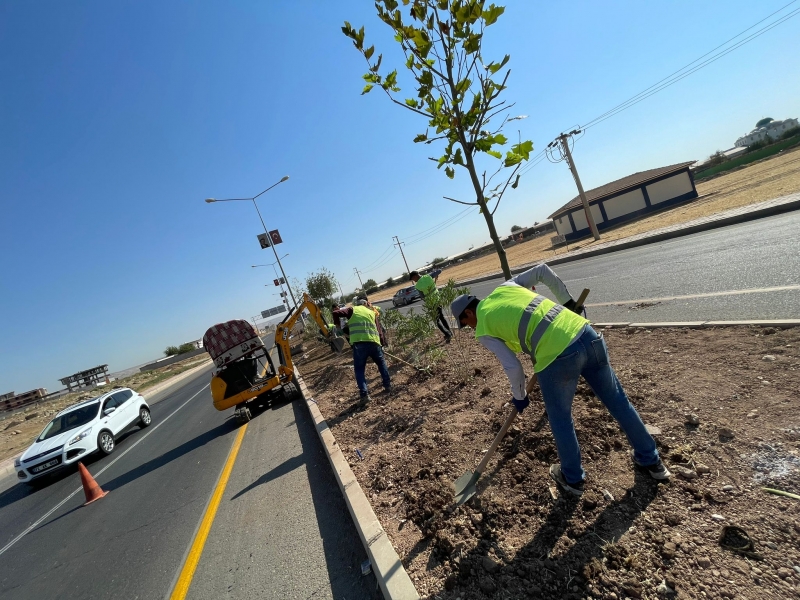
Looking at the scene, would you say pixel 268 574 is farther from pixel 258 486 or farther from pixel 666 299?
pixel 666 299

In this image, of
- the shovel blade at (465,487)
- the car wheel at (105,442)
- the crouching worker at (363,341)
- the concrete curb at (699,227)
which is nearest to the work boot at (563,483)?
the shovel blade at (465,487)

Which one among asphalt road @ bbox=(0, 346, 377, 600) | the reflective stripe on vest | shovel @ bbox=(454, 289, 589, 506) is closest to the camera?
the reflective stripe on vest

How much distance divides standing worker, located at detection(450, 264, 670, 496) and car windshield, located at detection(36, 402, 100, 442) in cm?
1179

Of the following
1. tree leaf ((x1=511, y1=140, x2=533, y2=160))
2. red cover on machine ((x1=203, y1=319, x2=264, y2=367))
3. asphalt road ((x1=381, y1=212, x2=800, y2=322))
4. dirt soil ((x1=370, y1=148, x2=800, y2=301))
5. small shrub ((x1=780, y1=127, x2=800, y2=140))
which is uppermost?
tree leaf ((x1=511, y1=140, x2=533, y2=160))

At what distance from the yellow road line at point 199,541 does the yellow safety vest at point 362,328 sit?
2799 millimetres

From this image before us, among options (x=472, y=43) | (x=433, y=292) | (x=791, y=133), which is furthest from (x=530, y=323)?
(x=791, y=133)

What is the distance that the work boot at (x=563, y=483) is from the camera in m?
2.85

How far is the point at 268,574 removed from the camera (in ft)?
11.3

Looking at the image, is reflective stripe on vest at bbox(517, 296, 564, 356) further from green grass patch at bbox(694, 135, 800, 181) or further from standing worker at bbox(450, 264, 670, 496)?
green grass patch at bbox(694, 135, 800, 181)

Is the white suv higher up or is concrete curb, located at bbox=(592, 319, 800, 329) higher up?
the white suv

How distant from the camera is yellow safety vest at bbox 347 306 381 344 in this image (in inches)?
273

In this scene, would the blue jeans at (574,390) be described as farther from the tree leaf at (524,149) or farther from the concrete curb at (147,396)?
the concrete curb at (147,396)

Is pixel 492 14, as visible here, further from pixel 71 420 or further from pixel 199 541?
pixel 71 420

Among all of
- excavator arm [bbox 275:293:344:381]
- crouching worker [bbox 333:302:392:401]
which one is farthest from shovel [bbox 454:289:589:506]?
excavator arm [bbox 275:293:344:381]
